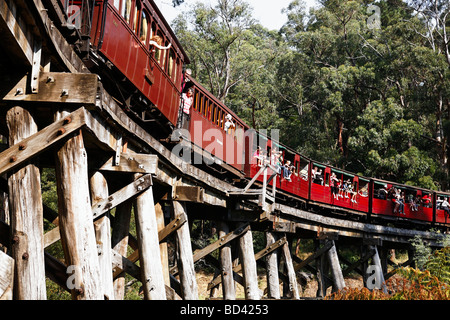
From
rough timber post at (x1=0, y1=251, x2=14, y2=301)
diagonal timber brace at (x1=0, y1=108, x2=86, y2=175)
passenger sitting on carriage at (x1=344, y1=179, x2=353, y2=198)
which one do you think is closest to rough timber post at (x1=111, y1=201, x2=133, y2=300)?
diagonal timber brace at (x1=0, y1=108, x2=86, y2=175)

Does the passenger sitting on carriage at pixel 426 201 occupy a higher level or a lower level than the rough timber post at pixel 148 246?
higher

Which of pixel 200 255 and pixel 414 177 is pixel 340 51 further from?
pixel 200 255

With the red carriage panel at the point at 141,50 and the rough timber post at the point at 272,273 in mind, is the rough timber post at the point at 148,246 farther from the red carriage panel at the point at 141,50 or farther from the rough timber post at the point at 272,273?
the rough timber post at the point at 272,273

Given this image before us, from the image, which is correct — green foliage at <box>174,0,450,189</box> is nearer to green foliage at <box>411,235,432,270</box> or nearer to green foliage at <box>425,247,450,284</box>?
green foliage at <box>411,235,432,270</box>

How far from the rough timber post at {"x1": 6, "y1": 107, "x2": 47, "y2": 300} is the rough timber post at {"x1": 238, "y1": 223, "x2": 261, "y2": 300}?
7496mm

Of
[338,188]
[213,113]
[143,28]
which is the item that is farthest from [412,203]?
[143,28]

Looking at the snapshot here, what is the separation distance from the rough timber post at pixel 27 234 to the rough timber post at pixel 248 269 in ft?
24.6

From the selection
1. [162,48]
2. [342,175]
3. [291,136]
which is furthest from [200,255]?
[291,136]

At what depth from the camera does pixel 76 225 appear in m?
4.52

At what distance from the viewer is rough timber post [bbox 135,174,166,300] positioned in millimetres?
6406

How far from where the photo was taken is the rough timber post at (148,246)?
252 inches

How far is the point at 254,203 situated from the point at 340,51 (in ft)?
89.2

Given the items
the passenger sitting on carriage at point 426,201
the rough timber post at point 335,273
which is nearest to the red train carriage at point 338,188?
the rough timber post at point 335,273

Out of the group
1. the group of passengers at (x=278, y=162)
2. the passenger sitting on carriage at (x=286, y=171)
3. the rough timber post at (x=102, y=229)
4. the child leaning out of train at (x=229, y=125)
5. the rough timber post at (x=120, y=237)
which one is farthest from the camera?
the passenger sitting on carriage at (x=286, y=171)
